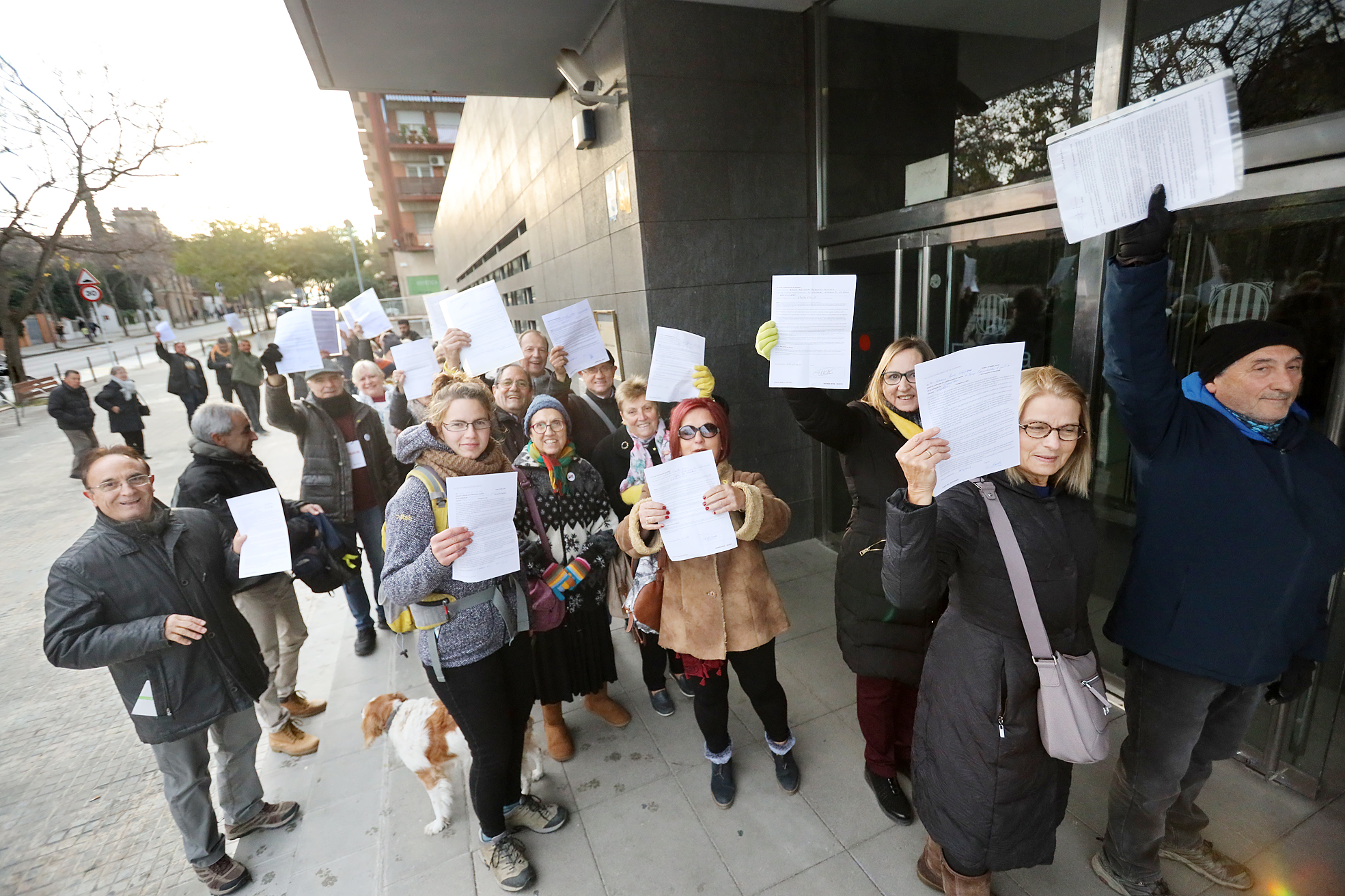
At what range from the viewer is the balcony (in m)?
38.3

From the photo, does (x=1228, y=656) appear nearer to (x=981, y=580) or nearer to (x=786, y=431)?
(x=981, y=580)

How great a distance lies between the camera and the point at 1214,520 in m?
1.81

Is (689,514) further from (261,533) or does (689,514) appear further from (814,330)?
(261,533)

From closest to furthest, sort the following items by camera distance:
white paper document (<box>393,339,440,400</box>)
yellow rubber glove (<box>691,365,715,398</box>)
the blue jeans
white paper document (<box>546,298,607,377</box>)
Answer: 1. yellow rubber glove (<box>691,365,715,398</box>)
2. white paper document (<box>546,298,607,377</box>)
3. white paper document (<box>393,339,440,400</box>)
4. the blue jeans

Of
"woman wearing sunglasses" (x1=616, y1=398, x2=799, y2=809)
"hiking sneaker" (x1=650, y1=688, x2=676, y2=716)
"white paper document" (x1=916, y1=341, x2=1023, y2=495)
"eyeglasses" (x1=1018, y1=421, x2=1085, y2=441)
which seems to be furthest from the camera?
"hiking sneaker" (x1=650, y1=688, x2=676, y2=716)

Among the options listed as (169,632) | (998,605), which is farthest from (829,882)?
(169,632)

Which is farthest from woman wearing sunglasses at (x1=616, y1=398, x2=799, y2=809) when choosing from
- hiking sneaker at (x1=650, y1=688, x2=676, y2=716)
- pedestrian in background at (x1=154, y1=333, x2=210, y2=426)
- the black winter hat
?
pedestrian in background at (x1=154, y1=333, x2=210, y2=426)

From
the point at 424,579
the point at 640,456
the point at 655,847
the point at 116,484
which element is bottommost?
the point at 655,847

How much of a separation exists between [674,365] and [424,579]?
1462 millimetres

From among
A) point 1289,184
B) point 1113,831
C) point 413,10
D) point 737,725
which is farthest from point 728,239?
point 1113,831

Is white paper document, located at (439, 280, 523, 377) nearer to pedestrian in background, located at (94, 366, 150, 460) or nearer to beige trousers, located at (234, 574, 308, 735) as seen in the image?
beige trousers, located at (234, 574, 308, 735)

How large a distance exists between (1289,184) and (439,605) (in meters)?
3.46

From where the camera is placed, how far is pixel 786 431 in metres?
5.11

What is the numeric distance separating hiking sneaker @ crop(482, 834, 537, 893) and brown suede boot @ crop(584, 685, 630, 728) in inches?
35.4
